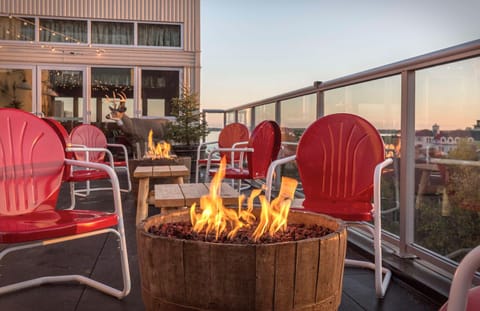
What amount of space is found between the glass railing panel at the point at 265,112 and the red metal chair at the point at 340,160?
113 inches

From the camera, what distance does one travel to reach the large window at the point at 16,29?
9.94 meters

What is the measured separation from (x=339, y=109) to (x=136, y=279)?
74.3 inches

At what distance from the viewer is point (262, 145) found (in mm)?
3910

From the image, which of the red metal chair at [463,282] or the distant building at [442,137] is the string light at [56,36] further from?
the red metal chair at [463,282]

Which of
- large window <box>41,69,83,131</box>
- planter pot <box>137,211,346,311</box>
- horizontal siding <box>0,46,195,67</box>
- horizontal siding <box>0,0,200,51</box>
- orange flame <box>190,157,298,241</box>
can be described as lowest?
planter pot <box>137,211,346,311</box>

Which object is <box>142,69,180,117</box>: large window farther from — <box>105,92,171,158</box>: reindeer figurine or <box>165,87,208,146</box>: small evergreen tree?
<box>165,87,208,146</box>: small evergreen tree

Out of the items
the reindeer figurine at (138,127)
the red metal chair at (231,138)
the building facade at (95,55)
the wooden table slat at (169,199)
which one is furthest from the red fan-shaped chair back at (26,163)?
the building facade at (95,55)

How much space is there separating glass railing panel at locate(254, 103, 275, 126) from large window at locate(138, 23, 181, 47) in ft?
16.4

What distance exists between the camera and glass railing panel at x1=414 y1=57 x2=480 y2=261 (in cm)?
205

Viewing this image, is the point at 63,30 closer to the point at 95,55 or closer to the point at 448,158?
the point at 95,55

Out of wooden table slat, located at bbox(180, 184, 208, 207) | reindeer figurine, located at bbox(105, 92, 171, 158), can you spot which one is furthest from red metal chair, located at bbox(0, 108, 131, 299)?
reindeer figurine, located at bbox(105, 92, 171, 158)

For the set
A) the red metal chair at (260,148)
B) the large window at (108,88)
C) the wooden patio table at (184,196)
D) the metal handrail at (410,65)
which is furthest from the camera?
the large window at (108,88)

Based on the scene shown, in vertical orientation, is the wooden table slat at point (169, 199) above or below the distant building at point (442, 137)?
below

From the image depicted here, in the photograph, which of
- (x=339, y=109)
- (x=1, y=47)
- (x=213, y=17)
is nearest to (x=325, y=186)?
(x=339, y=109)
